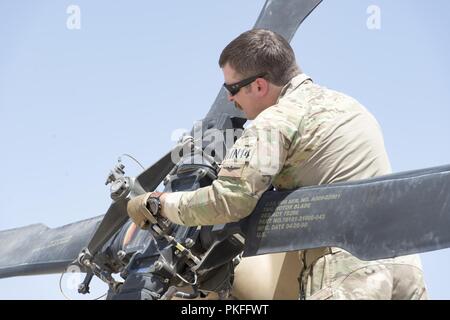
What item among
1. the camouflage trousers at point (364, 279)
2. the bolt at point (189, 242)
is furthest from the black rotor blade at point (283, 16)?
the camouflage trousers at point (364, 279)

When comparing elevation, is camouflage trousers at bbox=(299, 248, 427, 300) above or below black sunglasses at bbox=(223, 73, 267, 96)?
below

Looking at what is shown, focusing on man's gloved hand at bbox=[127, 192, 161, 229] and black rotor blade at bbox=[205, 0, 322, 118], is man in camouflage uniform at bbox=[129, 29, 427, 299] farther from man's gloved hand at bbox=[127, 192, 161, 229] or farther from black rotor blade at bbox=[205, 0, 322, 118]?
black rotor blade at bbox=[205, 0, 322, 118]

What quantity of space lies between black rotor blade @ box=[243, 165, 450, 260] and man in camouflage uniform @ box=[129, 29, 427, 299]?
164mm

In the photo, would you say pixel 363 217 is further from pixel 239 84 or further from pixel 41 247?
pixel 41 247

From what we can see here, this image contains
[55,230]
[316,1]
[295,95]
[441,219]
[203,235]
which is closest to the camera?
[441,219]

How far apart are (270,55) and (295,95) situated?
12.7 inches

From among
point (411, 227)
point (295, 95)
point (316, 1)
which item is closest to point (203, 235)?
point (295, 95)

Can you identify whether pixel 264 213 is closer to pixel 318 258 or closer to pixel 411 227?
pixel 318 258

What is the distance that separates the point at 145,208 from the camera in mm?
6008

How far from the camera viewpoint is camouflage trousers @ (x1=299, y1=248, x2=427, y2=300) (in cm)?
519

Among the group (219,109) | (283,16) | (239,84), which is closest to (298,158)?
(239,84)

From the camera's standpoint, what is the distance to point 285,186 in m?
5.73

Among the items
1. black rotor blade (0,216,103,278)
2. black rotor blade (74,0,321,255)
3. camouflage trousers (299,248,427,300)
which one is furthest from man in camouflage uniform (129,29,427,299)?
black rotor blade (0,216,103,278)

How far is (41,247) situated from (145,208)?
2247mm
